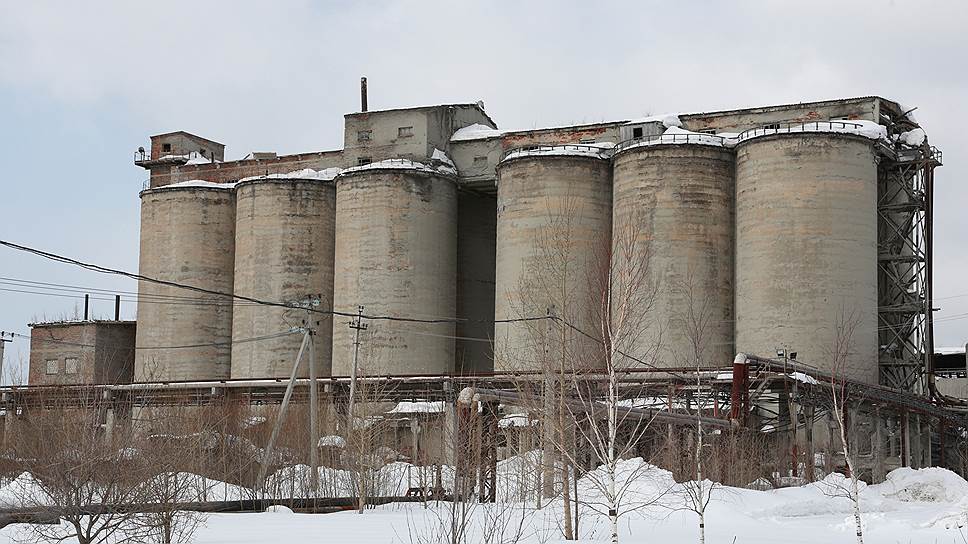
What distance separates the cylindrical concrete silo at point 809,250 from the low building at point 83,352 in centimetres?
3676

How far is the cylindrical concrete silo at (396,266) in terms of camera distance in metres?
53.9

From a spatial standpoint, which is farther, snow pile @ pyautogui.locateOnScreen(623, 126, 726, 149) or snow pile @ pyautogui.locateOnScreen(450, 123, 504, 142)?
snow pile @ pyautogui.locateOnScreen(450, 123, 504, 142)

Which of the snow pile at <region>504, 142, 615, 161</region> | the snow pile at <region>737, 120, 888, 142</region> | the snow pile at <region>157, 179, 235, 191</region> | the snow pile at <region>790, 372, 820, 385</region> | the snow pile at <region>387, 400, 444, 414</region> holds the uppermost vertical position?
the snow pile at <region>737, 120, 888, 142</region>

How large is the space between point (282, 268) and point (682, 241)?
20.1m

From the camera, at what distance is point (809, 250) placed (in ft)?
151

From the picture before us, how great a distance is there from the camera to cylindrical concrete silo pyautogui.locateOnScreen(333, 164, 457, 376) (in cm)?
5394

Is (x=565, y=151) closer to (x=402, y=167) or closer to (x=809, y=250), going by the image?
(x=402, y=167)

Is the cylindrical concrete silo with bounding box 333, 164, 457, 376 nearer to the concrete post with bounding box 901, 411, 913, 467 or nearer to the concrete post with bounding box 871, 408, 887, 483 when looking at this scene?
the concrete post with bounding box 871, 408, 887, 483

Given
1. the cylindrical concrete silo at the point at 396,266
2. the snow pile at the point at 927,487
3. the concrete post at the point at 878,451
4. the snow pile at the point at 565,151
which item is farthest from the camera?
the cylindrical concrete silo at the point at 396,266

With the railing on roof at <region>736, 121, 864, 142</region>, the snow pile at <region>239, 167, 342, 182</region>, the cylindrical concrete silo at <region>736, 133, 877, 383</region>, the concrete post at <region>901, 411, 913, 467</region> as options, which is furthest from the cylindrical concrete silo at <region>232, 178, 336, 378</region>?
the concrete post at <region>901, 411, 913, 467</region>

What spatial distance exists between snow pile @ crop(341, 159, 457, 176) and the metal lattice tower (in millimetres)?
19529

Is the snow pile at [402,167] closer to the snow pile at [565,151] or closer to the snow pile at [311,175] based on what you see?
the snow pile at [311,175]

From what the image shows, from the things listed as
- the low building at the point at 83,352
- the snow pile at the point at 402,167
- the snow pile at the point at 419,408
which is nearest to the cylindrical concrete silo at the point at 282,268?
the snow pile at the point at 402,167

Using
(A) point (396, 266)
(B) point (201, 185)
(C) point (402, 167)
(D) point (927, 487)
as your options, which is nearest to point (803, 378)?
(D) point (927, 487)
